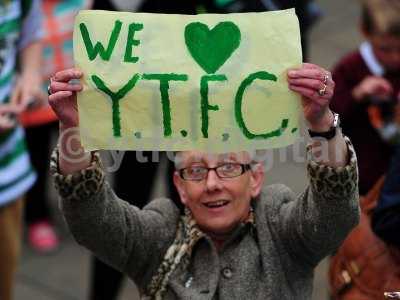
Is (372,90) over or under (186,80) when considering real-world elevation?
under

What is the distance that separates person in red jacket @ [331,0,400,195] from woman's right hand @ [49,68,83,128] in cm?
150

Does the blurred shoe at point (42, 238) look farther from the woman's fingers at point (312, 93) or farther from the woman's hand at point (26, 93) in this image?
the woman's fingers at point (312, 93)

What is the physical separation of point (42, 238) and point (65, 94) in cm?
263

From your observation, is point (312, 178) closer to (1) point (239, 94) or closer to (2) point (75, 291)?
(1) point (239, 94)

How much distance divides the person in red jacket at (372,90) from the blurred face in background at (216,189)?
3.49ft

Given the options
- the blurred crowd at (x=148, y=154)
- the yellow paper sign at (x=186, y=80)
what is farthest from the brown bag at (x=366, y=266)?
the yellow paper sign at (x=186, y=80)

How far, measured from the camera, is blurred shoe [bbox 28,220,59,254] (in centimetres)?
503

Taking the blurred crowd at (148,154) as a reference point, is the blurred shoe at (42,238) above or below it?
below

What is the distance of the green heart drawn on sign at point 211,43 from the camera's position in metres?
2.46

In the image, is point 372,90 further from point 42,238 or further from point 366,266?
point 42,238

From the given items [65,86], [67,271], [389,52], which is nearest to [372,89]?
[389,52]

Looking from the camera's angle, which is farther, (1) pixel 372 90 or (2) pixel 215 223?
(1) pixel 372 90

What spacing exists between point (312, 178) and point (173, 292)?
1.66 ft

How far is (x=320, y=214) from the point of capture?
8.52 feet
